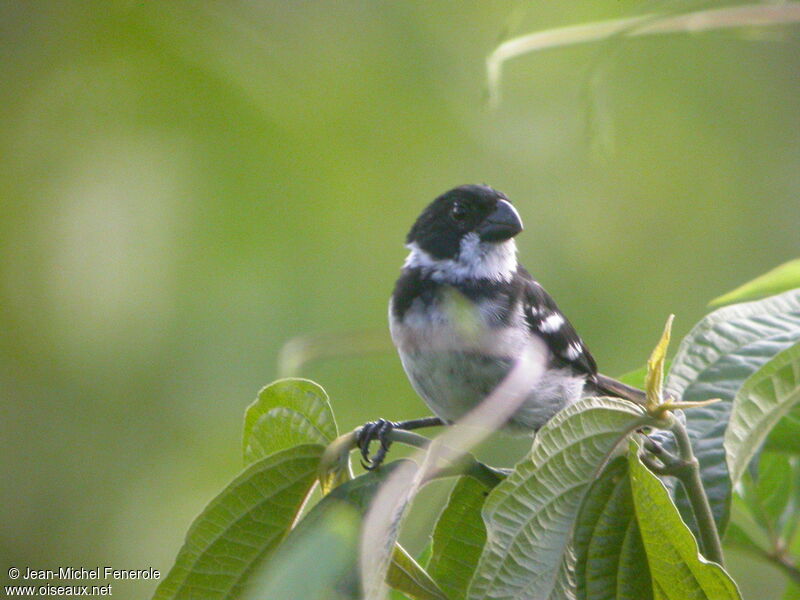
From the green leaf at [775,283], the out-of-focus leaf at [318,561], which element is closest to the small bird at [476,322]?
the green leaf at [775,283]

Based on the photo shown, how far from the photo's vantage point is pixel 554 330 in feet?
9.82

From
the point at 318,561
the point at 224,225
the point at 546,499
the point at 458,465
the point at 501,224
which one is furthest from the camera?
the point at 224,225

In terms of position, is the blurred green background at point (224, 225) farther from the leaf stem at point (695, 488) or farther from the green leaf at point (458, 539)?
the leaf stem at point (695, 488)

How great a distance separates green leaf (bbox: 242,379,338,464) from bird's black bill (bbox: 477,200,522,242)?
1.57m

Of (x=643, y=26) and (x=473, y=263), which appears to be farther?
(x=473, y=263)

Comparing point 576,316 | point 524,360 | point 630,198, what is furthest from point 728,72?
point 524,360

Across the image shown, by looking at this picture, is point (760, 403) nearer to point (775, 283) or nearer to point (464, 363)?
point (775, 283)

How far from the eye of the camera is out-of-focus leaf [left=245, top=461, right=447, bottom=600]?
112 cm

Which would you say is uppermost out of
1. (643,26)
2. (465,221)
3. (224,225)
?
(643,26)

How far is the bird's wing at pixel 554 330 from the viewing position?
2930mm

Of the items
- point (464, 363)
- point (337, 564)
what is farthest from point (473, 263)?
point (337, 564)

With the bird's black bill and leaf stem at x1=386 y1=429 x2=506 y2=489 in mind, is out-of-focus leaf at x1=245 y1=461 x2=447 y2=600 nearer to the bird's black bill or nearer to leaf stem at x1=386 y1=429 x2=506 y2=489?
leaf stem at x1=386 y1=429 x2=506 y2=489

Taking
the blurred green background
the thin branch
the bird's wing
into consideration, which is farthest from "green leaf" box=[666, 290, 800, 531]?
the blurred green background

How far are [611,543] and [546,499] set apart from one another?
14cm
